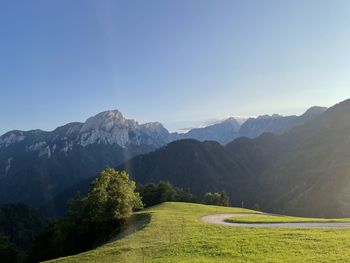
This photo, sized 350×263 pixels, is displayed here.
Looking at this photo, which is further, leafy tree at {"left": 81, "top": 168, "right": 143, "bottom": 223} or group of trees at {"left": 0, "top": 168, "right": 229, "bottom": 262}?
group of trees at {"left": 0, "top": 168, "right": 229, "bottom": 262}

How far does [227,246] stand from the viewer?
1497 inches

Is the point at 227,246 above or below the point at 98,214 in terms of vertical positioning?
below

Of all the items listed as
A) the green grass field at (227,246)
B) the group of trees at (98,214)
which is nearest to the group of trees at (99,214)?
the group of trees at (98,214)

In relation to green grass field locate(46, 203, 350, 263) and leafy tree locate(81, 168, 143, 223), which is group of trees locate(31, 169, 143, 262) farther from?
green grass field locate(46, 203, 350, 263)

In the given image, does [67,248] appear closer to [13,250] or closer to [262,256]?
[13,250]

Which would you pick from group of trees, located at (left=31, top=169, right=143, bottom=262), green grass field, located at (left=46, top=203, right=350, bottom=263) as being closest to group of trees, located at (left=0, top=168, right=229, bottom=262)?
group of trees, located at (left=31, top=169, right=143, bottom=262)

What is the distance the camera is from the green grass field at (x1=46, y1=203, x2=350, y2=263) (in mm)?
32688

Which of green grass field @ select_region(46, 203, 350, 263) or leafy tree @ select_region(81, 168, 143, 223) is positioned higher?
leafy tree @ select_region(81, 168, 143, 223)

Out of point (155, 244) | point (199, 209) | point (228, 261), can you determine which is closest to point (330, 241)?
point (228, 261)

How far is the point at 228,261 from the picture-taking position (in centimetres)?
3241

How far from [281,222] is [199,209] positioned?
25.2 m

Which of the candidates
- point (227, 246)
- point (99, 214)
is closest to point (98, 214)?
point (99, 214)

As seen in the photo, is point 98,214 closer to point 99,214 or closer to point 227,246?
point 99,214

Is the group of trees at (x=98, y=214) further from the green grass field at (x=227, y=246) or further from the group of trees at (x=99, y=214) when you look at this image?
the green grass field at (x=227, y=246)
